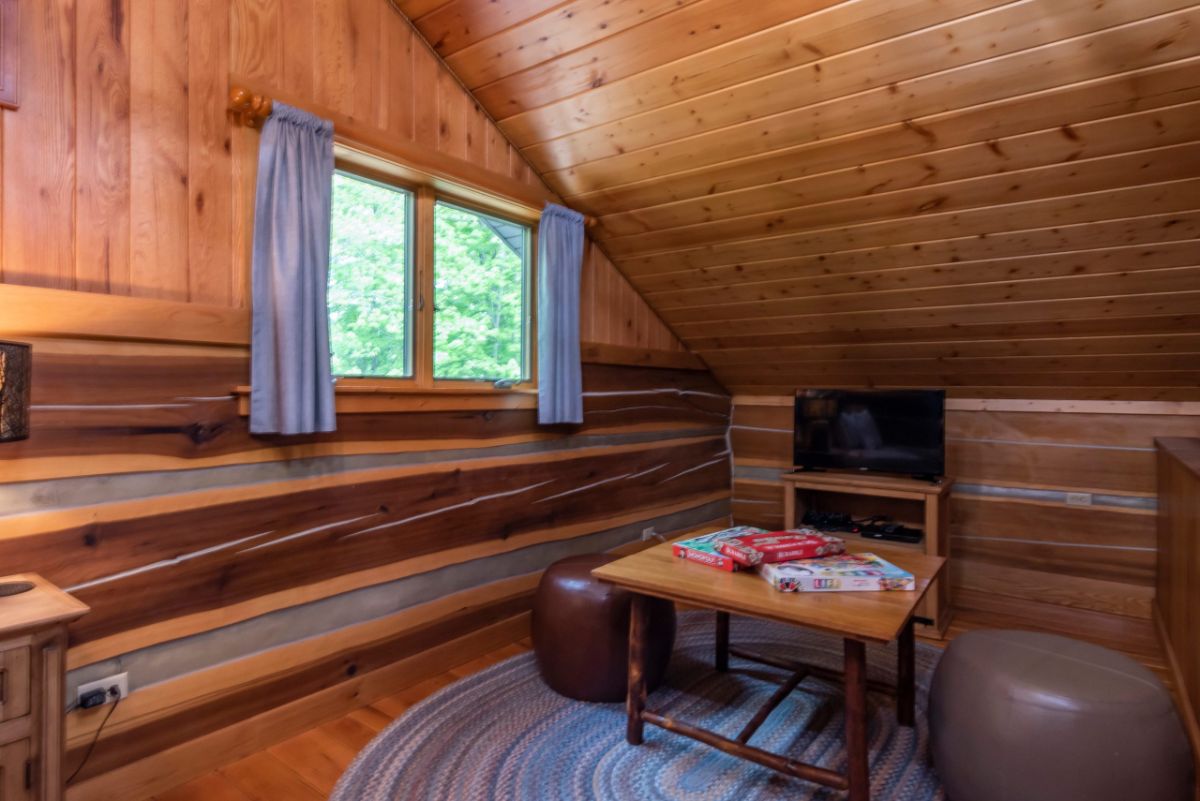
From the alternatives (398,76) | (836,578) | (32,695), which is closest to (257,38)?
(398,76)

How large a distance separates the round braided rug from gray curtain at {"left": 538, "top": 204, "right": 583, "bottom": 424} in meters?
1.17

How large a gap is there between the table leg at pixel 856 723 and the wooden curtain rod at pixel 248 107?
7.70ft

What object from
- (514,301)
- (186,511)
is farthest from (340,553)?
(514,301)

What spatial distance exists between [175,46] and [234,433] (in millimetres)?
1169

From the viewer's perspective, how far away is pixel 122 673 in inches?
74.4

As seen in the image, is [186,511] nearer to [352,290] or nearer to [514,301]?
[352,290]

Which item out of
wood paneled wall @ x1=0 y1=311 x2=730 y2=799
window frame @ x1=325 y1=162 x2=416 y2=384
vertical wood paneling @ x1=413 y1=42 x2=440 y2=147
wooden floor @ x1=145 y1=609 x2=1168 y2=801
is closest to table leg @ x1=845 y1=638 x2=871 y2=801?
wooden floor @ x1=145 y1=609 x2=1168 y2=801

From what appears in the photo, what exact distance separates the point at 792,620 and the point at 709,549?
557 millimetres

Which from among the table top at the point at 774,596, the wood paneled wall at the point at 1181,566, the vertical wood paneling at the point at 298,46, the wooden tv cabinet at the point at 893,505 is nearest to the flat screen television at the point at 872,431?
the wooden tv cabinet at the point at 893,505

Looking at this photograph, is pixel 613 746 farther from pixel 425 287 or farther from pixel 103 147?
pixel 103 147

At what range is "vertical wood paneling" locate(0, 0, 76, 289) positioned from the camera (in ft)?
5.65

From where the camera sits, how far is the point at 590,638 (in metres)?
2.43

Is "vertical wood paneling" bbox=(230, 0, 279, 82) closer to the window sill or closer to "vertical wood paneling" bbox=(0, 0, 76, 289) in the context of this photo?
"vertical wood paneling" bbox=(0, 0, 76, 289)

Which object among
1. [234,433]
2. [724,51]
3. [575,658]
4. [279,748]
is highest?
[724,51]
